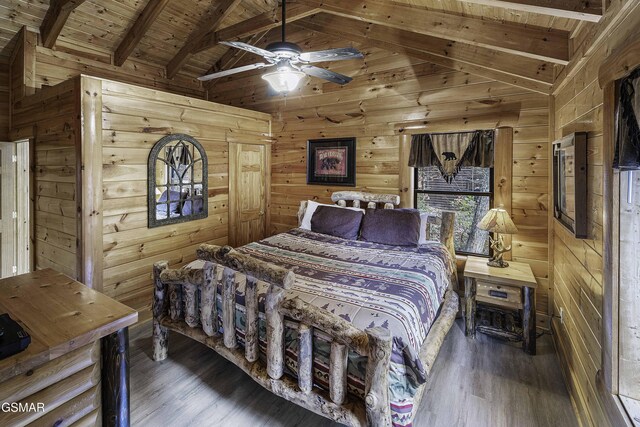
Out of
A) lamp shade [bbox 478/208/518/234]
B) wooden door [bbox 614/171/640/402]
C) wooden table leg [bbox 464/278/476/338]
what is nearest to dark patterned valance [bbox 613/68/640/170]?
wooden door [bbox 614/171/640/402]

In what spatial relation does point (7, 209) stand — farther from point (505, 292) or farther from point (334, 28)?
point (505, 292)

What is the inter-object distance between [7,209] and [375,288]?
193 inches

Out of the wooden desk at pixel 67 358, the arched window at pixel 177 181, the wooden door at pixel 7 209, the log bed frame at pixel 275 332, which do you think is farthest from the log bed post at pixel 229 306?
the wooden door at pixel 7 209

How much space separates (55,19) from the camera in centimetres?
339

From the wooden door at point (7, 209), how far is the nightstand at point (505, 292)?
5595mm

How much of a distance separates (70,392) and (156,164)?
272cm

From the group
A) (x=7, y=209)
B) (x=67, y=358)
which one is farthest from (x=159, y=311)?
(x=7, y=209)

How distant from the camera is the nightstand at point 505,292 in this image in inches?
106

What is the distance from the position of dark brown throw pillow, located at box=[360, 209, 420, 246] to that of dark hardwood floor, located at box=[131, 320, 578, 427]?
1100 mm

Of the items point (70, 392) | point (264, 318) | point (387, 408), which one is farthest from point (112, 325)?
point (387, 408)


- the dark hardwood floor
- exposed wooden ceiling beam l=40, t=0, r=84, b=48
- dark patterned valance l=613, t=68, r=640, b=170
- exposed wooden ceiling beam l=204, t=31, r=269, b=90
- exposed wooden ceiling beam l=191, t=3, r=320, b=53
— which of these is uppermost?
exposed wooden ceiling beam l=204, t=31, r=269, b=90

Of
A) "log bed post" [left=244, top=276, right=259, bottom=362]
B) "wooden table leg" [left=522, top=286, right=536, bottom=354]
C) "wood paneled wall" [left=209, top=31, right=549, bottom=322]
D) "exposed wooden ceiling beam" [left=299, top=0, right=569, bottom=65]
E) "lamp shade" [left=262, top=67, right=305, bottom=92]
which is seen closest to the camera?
"log bed post" [left=244, top=276, right=259, bottom=362]

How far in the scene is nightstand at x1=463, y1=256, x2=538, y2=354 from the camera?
2699mm

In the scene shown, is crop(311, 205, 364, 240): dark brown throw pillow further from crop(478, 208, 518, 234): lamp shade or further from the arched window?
the arched window
